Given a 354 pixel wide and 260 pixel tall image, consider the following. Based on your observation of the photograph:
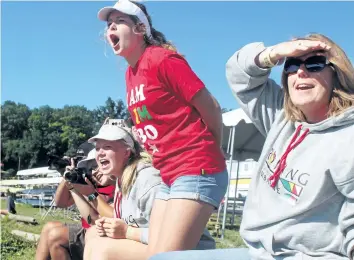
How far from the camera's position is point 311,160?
177 cm

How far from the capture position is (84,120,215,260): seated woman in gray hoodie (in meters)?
2.58

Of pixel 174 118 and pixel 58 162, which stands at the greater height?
pixel 174 118

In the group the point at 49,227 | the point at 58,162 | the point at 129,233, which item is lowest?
the point at 49,227

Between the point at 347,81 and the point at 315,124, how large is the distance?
0.20 meters

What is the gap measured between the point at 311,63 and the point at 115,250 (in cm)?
133

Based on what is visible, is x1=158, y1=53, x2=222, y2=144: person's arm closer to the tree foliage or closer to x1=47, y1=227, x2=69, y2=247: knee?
x1=47, y1=227, x2=69, y2=247: knee

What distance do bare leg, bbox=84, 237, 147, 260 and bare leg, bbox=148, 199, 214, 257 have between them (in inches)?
4.9

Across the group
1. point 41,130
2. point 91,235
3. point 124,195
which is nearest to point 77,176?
point 124,195

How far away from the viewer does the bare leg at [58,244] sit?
140 inches

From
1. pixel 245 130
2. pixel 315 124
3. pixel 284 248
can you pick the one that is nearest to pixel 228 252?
pixel 284 248

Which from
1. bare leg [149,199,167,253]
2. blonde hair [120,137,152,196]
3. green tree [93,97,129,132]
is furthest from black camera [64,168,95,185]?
green tree [93,97,129,132]

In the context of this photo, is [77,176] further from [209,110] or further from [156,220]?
[209,110]

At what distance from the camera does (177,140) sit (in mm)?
2557

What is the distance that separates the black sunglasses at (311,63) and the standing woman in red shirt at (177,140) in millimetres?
718
